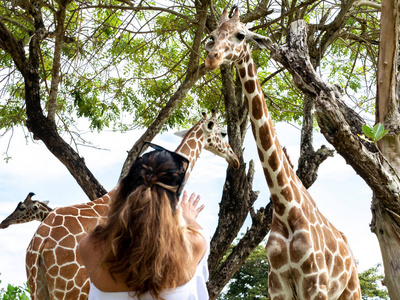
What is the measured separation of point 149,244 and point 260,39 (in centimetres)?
231

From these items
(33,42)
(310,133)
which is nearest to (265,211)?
(310,133)

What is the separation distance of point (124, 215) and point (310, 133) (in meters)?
5.03

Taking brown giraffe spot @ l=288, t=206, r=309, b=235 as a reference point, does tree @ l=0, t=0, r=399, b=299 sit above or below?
above

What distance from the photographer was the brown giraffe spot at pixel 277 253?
12.4ft

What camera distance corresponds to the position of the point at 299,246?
3721mm

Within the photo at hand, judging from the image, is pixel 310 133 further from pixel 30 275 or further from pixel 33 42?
pixel 33 42

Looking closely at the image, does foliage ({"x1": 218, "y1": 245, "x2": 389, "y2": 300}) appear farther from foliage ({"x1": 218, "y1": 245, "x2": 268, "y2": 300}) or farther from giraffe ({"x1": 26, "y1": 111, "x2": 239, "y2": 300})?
giraffe ({"x1": 26, "y1": 111, "x2": 239, "y2": 300})

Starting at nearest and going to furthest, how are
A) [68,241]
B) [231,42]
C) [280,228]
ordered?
[280,228] < [231,42] < [68,241]

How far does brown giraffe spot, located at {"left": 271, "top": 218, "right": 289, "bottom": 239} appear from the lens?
12.7 ft

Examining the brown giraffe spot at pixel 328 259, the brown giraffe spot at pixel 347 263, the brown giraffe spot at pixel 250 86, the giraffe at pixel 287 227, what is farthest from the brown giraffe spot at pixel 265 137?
the brown giraffe spot at pixel 347 263

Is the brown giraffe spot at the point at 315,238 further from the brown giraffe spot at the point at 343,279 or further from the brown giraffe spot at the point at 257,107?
the brown giraffe spot at the point at 257,107

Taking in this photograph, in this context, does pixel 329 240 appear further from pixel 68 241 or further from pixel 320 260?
pixel 68 241

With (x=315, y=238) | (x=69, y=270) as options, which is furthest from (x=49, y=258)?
(x=315, y=238)

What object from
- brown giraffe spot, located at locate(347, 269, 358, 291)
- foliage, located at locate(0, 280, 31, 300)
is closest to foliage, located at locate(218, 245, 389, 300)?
foliage, located at locate(0, 280, 31, 300)
